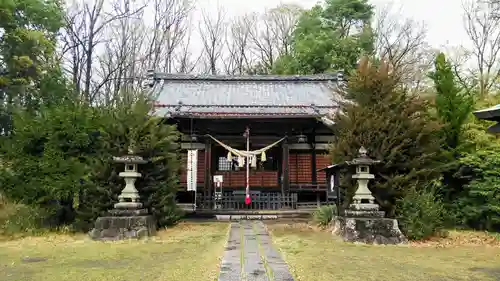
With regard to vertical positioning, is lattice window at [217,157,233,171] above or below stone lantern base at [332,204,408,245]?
above

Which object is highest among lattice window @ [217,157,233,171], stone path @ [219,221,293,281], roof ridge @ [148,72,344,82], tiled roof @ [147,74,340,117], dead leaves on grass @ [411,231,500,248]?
roof ridge @ [148,72,344,82]

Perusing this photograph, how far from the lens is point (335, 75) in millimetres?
18047

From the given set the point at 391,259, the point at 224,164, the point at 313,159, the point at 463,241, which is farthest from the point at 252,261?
the point at 224,164

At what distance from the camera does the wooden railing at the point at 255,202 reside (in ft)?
40.7

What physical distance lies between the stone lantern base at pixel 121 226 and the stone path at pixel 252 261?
6.29 ft

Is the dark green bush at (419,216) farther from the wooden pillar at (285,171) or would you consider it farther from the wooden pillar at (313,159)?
the wooden pillar at (313,159)

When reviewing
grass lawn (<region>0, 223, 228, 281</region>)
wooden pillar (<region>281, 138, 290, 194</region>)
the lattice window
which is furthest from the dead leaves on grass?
the lattice window

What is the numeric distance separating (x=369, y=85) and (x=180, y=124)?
24.0ft

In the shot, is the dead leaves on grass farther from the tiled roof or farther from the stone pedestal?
the tiled roof

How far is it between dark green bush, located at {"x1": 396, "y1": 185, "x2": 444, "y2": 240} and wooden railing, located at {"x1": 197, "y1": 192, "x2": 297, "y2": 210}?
5213 millimetres

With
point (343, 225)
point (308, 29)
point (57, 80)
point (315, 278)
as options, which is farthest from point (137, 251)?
point (308, 29)

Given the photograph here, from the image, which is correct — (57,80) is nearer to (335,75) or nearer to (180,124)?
(180,124)

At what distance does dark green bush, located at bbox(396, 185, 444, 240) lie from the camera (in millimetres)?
7504

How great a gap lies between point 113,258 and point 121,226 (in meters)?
1.95
